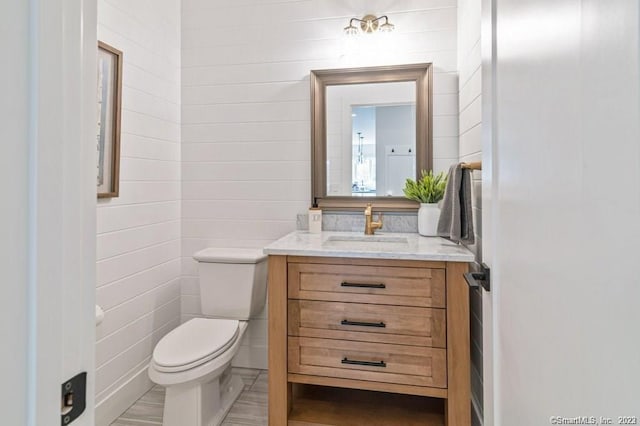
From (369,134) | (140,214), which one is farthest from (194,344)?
(369,134)

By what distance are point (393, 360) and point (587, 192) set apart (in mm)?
1307

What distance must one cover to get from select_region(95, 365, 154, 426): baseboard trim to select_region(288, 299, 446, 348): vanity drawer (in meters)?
1.07

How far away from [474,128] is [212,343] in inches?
66.7

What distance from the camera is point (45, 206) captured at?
0.42 meters

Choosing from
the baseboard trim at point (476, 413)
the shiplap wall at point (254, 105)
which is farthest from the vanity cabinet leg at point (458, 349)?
the shiplap wall at point (254, 105)

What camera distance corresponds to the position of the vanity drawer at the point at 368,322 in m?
1.58

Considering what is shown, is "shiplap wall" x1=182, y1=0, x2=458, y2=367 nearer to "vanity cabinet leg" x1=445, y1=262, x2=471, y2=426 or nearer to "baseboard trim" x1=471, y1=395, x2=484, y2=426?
"vanity cabinet leg" x1=445, y1=262, x2=471, y2=426

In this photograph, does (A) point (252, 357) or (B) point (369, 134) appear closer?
(B) point (369, 134)

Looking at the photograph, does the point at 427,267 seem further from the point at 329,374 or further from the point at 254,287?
the point at 254,287

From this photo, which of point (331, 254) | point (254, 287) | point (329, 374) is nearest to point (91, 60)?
point (331, 254)

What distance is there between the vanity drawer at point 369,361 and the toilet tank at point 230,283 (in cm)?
56

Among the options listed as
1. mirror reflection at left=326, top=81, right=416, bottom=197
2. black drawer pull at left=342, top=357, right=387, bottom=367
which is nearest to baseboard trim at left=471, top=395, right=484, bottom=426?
black drawer pull at left=342, top=357, right=387, bottom=367

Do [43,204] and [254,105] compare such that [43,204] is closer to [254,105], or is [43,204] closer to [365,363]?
[365,363]

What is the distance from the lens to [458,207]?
67.3 inches
